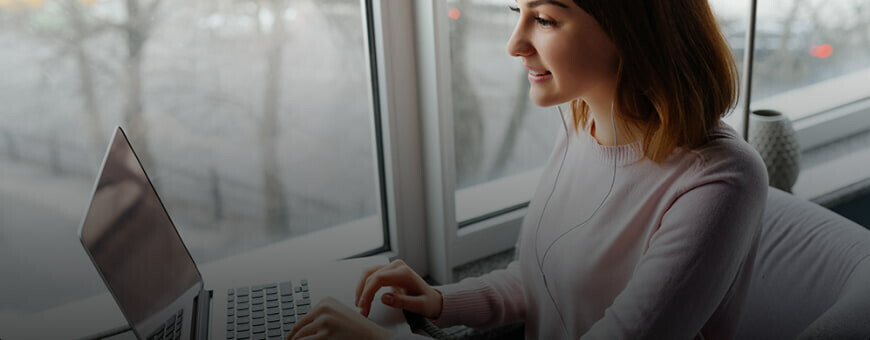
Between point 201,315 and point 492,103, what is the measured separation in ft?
2.87

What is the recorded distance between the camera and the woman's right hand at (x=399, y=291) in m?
0.92

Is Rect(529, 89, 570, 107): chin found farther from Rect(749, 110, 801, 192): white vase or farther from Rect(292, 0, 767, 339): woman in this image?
Rect(749, 110, 801, 192): white vase

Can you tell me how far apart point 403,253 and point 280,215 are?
285mm

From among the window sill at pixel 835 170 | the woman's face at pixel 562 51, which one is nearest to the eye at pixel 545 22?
the woman's face at pixel 562 51

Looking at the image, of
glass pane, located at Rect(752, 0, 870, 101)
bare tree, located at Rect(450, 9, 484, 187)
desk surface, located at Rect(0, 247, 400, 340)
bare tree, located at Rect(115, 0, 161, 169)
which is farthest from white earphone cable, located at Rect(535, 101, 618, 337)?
glass pane, located at Rect(752, 0, 870, 101)

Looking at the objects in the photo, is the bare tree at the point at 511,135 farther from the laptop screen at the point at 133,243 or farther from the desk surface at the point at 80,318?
the laptop screen at the point at 133,243

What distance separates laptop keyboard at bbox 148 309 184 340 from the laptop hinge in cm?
2

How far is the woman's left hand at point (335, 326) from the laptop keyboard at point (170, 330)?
0.14 meters

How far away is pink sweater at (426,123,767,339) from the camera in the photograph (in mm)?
754

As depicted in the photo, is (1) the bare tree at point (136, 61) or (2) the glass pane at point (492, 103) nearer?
(1) the bare tree at point (136, 61)

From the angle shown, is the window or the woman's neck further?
the window

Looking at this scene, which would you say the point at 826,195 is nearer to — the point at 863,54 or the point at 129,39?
the point at 863,54

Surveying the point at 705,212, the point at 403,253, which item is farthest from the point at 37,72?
the point at 705,212

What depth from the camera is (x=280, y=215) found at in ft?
4.68
